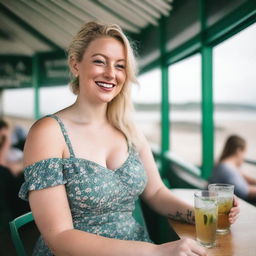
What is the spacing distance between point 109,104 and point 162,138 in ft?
11.5

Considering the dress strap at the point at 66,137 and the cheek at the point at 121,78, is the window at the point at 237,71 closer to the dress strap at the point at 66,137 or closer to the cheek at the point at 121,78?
the cheek at the point at 121,78

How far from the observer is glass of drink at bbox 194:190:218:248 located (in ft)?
3.57

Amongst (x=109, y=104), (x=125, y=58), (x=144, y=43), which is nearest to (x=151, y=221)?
(x=109, y=104)

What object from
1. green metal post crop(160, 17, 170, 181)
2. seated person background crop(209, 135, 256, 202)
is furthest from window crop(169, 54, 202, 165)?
seated person background crop(209, 135, 256, 202)

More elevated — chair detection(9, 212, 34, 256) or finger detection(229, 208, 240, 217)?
finger detection(229, 208, 240, 217)

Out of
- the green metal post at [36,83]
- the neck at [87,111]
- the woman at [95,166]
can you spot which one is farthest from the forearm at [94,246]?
the green metal post at [36,83]

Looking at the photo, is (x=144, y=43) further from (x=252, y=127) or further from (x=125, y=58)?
(x=252, y=127)

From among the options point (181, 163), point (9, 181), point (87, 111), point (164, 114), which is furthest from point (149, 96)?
point (87, 111)

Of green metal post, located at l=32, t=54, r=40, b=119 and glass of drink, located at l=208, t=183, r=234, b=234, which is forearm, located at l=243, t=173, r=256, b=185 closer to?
glass of drink, located at l=208, t=183, r=234, b=234

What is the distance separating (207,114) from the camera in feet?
10.5

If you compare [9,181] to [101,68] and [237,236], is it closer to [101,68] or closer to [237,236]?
[101,68]

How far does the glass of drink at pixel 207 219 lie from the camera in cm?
109

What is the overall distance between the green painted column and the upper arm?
2.21 metres

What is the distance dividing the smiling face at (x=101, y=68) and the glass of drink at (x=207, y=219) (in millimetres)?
550
